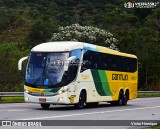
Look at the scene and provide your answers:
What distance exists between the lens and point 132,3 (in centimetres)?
8531

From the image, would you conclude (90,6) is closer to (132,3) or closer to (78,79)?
(132,3)

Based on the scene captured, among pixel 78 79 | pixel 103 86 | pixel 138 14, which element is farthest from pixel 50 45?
pixel 138 14

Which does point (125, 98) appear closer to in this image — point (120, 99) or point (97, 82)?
point (120, 99)

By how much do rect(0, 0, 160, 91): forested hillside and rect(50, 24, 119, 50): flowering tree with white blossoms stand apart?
4.63 m

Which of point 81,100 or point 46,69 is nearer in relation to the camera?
point 46,69

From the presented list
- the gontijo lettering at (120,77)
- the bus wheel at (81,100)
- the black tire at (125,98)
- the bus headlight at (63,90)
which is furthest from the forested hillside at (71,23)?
the bus headlight at (63,90)

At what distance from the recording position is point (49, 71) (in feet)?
72.9

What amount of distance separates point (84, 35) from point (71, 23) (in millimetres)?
23956

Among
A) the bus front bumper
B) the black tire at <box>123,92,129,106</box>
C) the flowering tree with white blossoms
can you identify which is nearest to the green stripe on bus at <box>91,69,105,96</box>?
the bus front bumper

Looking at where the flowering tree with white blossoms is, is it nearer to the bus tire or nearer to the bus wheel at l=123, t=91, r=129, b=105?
the bus wheel at l=123, t=91, r=129, b=105

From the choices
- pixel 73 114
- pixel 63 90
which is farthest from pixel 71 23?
pixel 73 114

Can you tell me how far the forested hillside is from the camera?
56256 mm

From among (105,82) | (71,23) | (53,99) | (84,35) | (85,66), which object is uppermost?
(71,23)

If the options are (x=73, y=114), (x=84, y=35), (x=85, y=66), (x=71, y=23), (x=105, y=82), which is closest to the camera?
(x=73, y=114)
